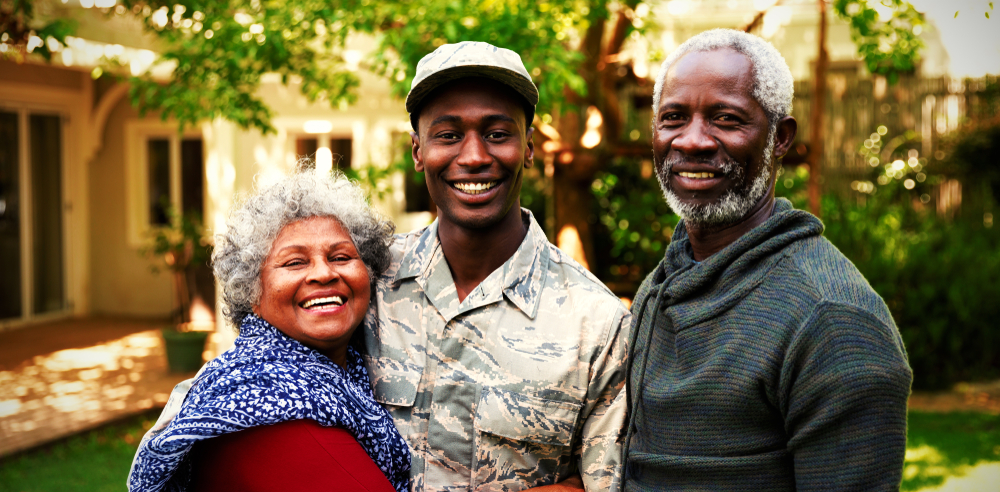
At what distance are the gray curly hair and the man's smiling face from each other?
0.83 feet

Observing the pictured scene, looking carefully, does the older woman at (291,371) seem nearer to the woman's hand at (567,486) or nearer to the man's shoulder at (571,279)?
the woman's hand at (567,486)

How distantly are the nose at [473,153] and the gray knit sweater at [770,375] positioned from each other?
0.63 meters

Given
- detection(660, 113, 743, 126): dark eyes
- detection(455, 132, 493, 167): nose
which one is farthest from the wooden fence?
detection(660, 113, 743, 126): dark eyes

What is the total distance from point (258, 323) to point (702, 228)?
1.21 metres

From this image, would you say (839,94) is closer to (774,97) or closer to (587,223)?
(587,223)

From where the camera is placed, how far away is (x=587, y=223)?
21.2 feet

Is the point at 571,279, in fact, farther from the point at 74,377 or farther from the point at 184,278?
the point at 184,278

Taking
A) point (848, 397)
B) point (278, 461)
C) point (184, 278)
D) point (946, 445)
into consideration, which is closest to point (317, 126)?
point (184, 278)

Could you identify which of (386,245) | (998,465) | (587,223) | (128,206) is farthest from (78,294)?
(998,465)

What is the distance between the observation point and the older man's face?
179 cm

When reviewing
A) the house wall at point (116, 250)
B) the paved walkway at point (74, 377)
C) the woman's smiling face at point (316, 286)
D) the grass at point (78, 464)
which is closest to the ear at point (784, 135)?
the woman's smiling face at point (316, 286)

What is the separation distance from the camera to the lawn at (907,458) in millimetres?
5121

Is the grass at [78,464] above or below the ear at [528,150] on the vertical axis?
→ below

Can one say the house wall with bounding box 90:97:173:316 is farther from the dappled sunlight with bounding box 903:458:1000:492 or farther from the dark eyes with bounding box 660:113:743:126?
the dark eyes with bounding box 660:113:743:126
